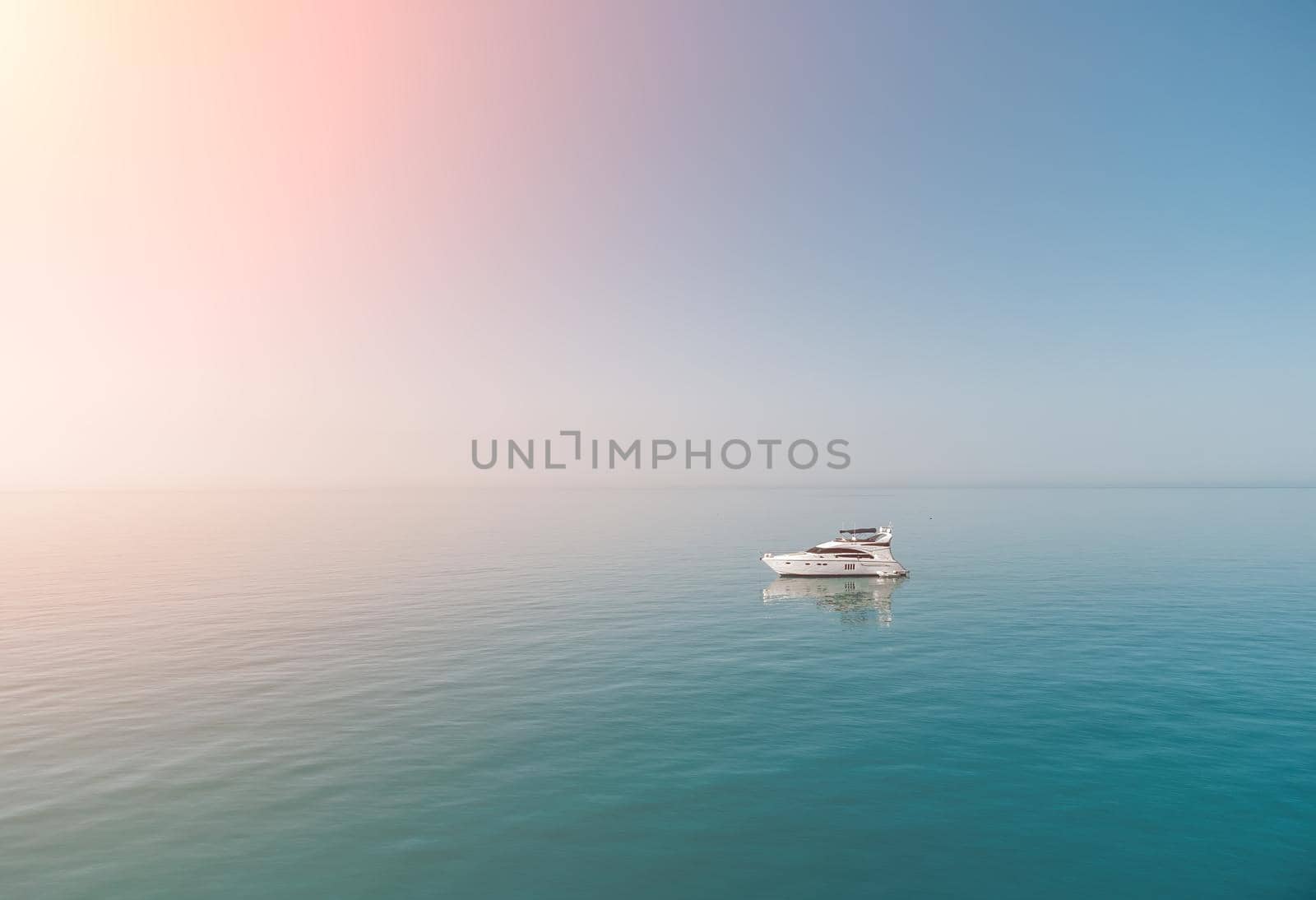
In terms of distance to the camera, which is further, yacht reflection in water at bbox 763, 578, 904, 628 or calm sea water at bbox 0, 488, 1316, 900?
yacht reflection in water at bbox 763, 578, 904, 628

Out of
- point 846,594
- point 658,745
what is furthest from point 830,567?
point 658,745

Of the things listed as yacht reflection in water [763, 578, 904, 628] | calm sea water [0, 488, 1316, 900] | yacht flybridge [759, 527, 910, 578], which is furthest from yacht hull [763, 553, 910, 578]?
calm sea water [0, 488, 1316, 900]

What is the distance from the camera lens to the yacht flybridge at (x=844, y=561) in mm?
89562

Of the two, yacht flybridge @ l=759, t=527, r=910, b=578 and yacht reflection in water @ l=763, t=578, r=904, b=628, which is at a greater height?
yacht flybridge @ l=759, t=527, r=910, b=578

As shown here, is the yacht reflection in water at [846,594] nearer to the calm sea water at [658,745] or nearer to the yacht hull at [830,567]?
the yacht hull at [830,567]

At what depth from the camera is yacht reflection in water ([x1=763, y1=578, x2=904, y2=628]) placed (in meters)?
67.8

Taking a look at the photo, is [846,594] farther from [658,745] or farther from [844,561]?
[658,745]

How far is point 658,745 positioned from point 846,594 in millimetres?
52289

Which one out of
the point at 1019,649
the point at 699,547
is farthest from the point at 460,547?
the point at 1019,649

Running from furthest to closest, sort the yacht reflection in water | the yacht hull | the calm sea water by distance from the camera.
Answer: the yacht hull
the yacht reflection in water
the calm sea water

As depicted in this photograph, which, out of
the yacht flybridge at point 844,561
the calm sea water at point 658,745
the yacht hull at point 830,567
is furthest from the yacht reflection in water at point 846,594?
the calm sea water at point 658,745

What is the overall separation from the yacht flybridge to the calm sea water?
14.5 m

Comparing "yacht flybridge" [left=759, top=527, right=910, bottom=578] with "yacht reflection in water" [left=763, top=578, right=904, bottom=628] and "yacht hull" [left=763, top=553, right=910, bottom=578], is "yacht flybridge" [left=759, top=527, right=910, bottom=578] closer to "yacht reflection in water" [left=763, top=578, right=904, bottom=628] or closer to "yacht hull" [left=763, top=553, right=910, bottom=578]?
"yacht hull" [left=763, top=553, right=910, bottom=578]

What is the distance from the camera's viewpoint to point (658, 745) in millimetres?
32594
